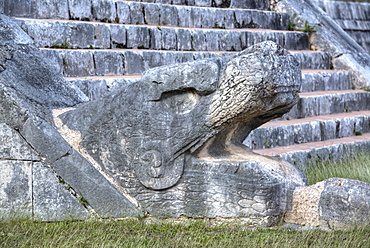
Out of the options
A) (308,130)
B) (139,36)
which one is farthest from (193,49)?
(308,130)

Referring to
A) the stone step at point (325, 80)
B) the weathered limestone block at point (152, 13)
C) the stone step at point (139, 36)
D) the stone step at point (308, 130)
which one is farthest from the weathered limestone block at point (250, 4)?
the stone step at point (308, 130)

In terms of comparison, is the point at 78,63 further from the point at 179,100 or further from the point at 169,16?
the point at 179,100

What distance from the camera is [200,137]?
362 cm

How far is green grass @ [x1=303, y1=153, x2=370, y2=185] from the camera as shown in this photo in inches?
193

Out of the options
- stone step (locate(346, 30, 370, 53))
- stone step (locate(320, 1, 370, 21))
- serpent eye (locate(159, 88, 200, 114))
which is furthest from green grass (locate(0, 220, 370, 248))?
stone step (locate(346, 30, 370, 53))

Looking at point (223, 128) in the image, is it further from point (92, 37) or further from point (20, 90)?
point (92, 37)

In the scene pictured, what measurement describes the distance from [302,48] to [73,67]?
12.9ft

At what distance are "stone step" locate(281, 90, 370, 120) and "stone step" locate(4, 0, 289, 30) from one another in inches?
56.8

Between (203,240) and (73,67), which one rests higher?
(73,67)

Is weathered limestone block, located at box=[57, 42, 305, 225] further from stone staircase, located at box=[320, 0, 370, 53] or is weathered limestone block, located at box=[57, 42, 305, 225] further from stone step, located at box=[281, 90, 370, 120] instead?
stone staircase, located at box=[320, 0, 370, 53]

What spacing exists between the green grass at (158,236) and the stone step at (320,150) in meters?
1.96

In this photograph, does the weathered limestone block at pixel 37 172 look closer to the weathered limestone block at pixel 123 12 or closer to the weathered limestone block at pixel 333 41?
the weathered limestone block at pixel 123 12

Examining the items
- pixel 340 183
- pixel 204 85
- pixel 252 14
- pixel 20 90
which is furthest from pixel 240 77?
pixel 252 14

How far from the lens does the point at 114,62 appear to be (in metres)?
5.52
